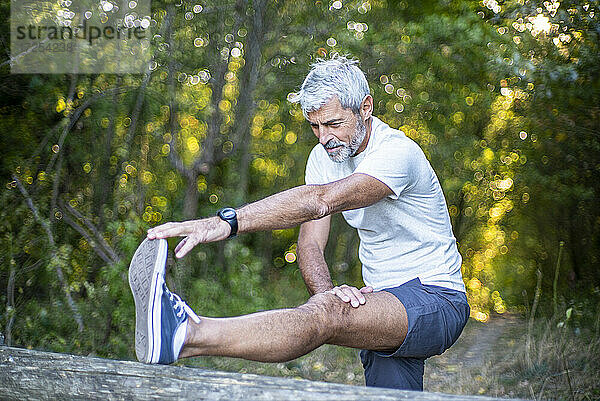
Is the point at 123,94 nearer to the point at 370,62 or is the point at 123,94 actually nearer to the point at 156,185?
the point at 156,185

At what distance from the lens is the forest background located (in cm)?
430

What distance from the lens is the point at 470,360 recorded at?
5887 mm

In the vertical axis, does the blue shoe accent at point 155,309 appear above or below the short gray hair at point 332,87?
below

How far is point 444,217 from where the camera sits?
2.57 metres

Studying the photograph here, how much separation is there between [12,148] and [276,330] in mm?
3115

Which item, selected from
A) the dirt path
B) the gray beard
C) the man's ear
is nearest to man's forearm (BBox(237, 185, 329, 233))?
the gray beard

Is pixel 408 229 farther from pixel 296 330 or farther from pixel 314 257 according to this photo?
pixel 296 330

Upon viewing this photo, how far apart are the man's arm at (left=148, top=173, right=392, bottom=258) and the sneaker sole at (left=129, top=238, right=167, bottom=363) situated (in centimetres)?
7

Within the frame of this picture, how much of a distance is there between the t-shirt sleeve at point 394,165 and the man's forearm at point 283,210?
24 cm

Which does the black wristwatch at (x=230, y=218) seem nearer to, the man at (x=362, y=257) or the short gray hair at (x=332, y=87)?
the man at (x=362, y=257)

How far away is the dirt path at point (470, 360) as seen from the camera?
482cm

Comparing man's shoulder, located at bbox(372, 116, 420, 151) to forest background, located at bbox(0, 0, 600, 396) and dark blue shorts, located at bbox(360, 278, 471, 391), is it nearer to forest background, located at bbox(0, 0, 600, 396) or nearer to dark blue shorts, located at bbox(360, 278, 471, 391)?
dark blue shorts, located at bbox(360, 278, 471, 391)

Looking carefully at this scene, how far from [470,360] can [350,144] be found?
13.2 ft

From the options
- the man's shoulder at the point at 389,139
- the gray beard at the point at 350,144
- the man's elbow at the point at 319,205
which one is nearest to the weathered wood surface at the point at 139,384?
the man's elbow at the point at 319,205
